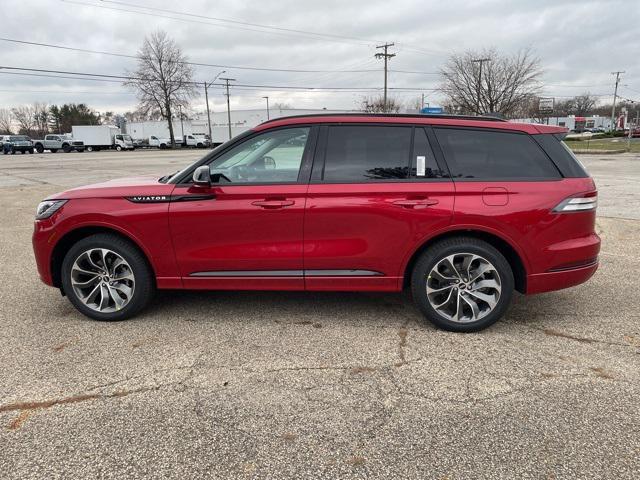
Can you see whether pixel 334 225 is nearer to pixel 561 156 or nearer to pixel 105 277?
pixel 561 156

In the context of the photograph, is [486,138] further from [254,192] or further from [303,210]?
[254,192]

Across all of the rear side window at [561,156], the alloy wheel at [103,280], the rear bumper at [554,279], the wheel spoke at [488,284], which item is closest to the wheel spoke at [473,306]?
the wheel spoke at [488,284]

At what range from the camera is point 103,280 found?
13.6 ft

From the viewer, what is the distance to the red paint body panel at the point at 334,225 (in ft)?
12.3

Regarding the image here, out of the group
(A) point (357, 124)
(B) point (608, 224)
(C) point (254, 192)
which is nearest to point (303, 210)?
(C) point (254, 192)

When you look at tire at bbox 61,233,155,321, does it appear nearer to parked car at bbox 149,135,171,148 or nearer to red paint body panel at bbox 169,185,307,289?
red paint body panel at bbox 169,185,307,289

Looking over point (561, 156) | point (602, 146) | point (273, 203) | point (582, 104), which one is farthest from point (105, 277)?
point (582, 104)

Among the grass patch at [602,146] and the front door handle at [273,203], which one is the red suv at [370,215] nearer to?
the front door handle at [273,203]

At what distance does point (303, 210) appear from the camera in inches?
149

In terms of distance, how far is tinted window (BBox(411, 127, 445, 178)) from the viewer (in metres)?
3.83

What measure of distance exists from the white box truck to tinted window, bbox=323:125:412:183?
205ft

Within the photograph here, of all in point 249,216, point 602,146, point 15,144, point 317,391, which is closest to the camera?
point 317,391

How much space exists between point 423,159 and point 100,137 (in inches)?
2514

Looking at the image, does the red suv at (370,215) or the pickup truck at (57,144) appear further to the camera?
the pickup truck at (57,144)
